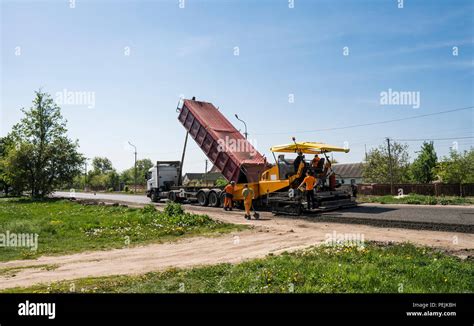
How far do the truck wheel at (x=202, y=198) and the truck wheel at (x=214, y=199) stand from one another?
12.6 inches

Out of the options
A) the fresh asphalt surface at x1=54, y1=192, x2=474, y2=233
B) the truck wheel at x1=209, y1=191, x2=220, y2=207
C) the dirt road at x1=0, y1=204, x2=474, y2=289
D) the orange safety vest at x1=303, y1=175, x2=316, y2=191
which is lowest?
the dirt road at x1=0, y1=204, x2=474, y2=289

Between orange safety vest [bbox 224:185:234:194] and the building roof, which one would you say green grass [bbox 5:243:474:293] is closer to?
orange safety vest [bbox 224:185:234:194]

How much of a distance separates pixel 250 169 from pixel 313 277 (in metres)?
12.5

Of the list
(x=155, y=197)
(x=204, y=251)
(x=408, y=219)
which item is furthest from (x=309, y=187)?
(x=155, y=197)

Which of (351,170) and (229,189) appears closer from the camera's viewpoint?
(229,189)

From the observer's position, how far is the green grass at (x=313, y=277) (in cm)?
520

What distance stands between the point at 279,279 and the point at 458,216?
9673 millimetres

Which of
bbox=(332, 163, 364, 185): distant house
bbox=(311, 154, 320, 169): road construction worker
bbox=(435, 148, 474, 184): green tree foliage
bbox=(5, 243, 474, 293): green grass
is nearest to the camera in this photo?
bbox=(5, 243, 474, 293): green grass

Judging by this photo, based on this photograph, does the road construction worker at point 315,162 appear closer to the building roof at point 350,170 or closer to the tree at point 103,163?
the building roof at point 350,170

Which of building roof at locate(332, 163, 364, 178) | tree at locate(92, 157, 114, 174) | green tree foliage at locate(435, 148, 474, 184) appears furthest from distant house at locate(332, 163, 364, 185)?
tree at locate(92, 157, 114, 174)

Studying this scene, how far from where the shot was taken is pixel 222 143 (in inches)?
731

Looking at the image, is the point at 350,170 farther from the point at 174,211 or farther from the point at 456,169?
the point at 174,211

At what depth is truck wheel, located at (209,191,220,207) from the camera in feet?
66.4

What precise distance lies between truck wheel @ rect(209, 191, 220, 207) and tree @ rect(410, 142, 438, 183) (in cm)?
4119
